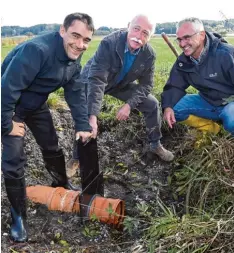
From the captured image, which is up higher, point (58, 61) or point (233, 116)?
point (58, 61)

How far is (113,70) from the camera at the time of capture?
14.6ft

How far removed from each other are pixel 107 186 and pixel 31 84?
155 centimetres

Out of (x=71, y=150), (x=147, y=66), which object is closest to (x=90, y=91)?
(x=147, y=66)

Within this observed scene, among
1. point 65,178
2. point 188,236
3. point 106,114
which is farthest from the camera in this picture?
point 106,114

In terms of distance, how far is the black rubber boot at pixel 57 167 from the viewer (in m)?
4.06

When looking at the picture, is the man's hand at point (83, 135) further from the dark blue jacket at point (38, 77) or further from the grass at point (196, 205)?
the grass at point (196, 205)

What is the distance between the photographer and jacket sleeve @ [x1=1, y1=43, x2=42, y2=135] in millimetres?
2961

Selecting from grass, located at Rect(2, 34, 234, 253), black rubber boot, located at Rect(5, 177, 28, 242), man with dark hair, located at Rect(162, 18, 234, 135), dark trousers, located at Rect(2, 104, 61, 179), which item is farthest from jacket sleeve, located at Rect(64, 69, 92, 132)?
man with dark hair, located at Rect(162, 18, 234, 135)

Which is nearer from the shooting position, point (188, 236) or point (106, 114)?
point (188, 236)

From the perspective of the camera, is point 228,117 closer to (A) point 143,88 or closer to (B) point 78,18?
(A) point 143,88

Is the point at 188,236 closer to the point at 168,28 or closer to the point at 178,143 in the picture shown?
the point at 178,143

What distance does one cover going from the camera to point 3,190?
391cm

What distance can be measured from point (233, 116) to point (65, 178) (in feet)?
5.58

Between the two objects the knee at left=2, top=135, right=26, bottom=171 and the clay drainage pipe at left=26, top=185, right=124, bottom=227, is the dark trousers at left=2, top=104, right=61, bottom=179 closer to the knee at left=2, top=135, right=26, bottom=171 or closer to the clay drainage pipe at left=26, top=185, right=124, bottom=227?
the knee at left=2, top=135, right=26, bottom=171
